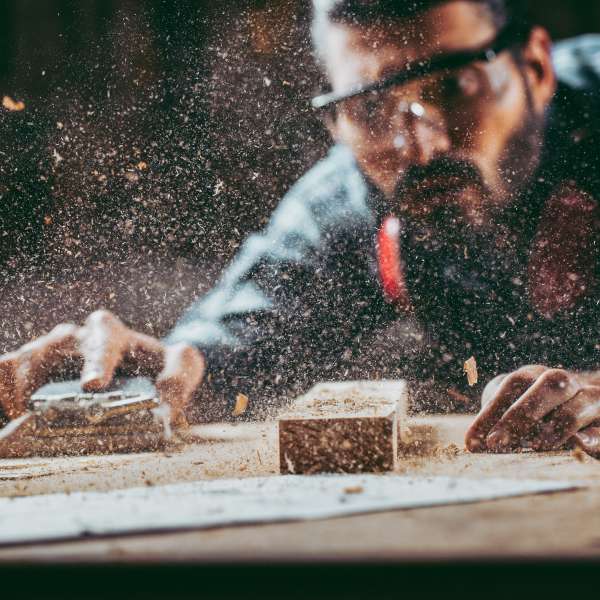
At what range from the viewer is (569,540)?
3.12ft

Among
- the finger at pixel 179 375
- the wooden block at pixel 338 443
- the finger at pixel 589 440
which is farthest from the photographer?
the finger at pixel 179 375

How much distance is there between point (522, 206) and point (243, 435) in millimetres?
1680

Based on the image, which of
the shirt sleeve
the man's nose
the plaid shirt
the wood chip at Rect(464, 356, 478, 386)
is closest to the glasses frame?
the man's nose

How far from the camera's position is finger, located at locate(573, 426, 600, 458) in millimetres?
1892

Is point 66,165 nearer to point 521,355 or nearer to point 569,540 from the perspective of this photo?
point 521,355

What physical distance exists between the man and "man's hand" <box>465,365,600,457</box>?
1.03m

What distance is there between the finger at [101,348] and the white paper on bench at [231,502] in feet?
2.55

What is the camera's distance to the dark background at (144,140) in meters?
3.32

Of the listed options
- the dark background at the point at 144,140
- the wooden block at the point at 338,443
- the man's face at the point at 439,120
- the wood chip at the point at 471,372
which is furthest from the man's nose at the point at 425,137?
the wooden block at the point at 338,443

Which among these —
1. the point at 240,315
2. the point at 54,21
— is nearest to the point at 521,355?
the point at 240,315

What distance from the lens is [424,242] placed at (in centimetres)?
339

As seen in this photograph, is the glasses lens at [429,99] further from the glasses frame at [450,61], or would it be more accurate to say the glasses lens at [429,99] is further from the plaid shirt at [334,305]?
the plaid shirt at [334,305]

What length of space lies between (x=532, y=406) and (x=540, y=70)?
1.94 meters

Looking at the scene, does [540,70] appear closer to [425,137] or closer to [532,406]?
[425,137]
